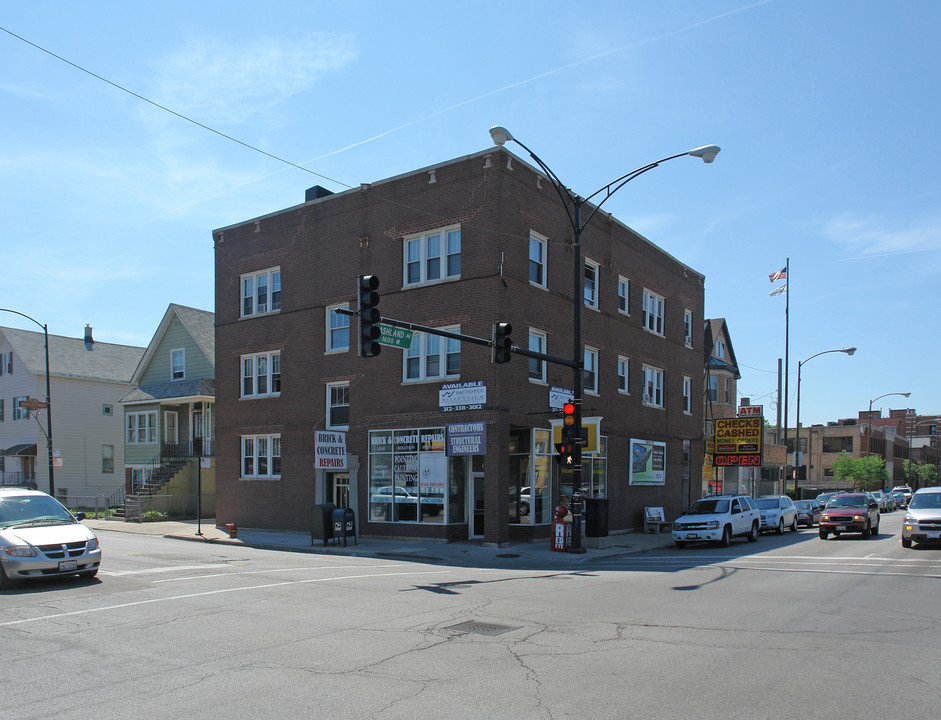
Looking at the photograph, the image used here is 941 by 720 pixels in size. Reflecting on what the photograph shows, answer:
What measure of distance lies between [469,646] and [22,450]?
4737cm

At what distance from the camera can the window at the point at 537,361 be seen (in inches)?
987

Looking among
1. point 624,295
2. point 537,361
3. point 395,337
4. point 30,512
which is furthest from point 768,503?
point 30,512

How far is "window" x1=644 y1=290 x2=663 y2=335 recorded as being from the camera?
1307 inches

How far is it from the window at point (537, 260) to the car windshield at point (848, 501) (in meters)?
14.7

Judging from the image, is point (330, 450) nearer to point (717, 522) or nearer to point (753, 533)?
point (717, 522)

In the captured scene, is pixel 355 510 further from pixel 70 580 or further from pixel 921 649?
pixel 921 649

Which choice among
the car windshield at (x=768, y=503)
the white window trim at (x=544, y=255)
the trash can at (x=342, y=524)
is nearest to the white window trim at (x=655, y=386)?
the car windshield at (x=768, y=503)

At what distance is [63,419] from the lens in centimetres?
4825

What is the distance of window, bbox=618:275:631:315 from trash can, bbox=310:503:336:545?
14136mm

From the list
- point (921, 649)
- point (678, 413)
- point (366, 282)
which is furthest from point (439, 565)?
point (678, 413)

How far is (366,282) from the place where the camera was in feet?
52.0

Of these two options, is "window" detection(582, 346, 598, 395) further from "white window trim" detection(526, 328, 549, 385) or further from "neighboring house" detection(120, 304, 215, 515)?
"neighboring house" detection(120, 304, 215, 515)

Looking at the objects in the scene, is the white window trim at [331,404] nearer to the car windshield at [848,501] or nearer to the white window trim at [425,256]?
the white window trim at [425,256]

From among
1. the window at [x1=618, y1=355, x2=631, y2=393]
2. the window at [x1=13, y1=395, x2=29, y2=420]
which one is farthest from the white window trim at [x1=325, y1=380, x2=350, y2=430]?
the window at [x1=13, y1=395, x2=29, y2=420]
